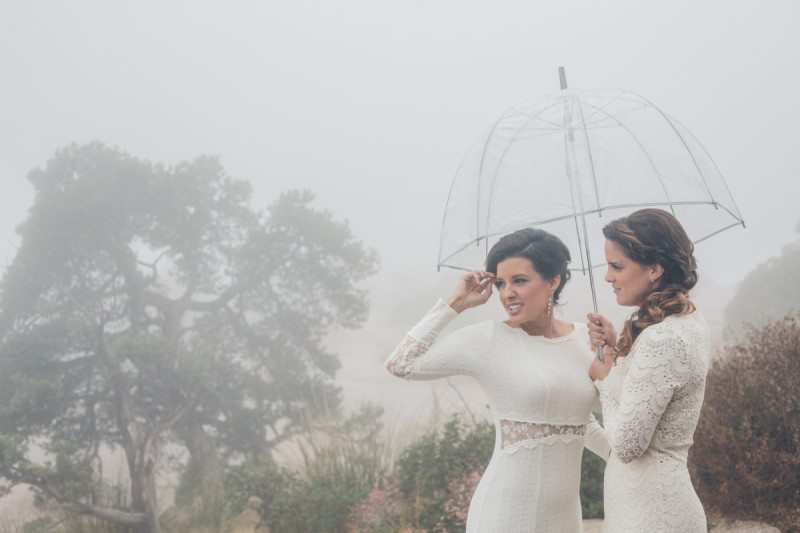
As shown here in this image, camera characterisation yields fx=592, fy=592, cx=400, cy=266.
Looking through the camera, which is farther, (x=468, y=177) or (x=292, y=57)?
(x=292, y=57)

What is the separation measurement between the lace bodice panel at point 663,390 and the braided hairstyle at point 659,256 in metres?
0.06

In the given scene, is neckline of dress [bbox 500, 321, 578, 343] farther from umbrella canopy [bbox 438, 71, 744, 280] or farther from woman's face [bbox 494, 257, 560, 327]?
umbrella canopy [bbox 438, 71, 744, 280]

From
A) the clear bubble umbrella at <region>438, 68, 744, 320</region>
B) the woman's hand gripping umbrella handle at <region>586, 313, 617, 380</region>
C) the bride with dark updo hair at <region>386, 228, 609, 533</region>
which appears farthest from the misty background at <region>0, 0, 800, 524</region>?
the bride with dark updo hair at <region>386, 228, 609, 533</region>

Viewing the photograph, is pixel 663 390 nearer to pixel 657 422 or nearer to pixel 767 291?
pixel 657 422

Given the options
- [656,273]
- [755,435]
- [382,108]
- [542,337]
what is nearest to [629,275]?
[656,273]

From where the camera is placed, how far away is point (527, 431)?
5.53 feet

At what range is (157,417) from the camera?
30.0ft

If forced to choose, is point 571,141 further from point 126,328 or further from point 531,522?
point 126,328

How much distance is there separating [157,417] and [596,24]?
151 ft

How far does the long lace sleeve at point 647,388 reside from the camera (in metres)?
1.40

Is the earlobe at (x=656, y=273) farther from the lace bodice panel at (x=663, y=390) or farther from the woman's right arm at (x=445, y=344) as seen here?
the woman's right arm at (x=445, y=344)

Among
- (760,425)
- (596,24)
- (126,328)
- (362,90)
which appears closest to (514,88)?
(596,24)

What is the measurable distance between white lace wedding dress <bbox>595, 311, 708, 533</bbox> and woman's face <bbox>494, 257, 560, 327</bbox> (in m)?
0.28

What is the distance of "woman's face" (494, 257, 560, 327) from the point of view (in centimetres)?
171
